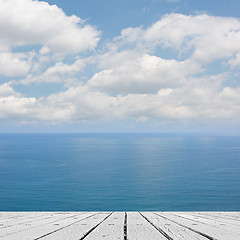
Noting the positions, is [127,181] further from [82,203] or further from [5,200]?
[5,200]

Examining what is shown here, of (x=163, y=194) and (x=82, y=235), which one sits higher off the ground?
(x=82, y=235)

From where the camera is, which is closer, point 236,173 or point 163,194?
point 163,194

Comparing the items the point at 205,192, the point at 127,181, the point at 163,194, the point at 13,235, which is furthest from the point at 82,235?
the point at 127,181

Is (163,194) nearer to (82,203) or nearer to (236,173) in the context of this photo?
(82,203)

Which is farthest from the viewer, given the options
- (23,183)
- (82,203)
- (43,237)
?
(23,183)

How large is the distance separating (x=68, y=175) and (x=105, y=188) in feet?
75.5

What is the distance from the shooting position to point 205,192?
60906mm

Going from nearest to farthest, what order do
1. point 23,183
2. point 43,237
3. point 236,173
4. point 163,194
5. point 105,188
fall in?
1. point 43,237
2. point 163,194
3. point 105,188
4. point 23,183
5. point 236,173

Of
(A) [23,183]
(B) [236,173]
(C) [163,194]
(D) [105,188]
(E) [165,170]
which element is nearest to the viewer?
(C) [163,194]

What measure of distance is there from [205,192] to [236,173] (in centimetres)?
2826

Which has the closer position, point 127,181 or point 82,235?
point 82,235

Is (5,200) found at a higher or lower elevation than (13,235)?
lower

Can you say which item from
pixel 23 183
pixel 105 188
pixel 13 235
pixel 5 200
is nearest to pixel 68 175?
pixel 23 183

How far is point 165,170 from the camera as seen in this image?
86.6 metres
